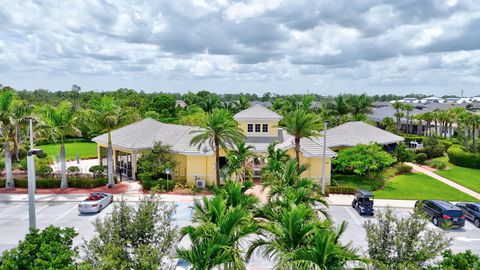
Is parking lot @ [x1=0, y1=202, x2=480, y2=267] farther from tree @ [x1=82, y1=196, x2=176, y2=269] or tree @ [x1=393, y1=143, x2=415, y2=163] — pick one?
tree @ [x1=393, y1=143, x2=415, y2=163]

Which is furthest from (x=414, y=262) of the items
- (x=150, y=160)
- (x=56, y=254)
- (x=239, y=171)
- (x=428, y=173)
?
(x=428, y=173)

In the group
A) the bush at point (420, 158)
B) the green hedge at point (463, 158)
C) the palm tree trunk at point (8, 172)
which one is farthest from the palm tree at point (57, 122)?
the green hedge at point (463, 158)

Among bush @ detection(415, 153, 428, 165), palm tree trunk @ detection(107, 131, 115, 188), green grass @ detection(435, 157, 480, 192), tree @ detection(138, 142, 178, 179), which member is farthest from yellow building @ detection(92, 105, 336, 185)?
bush @ detection(415, 153, 428, 165)

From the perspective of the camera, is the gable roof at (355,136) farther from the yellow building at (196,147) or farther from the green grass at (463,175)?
the green grass at (463,175)

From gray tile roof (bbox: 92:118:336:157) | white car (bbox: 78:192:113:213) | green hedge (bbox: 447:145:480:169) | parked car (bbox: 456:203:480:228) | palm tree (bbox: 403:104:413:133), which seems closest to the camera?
parked car (bbox: 456:203:480:228)

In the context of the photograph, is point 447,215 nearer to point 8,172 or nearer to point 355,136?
point 355,136

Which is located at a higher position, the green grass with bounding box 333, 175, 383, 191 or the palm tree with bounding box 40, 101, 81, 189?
the palm tree with bounding box 40, 101, 81, 189

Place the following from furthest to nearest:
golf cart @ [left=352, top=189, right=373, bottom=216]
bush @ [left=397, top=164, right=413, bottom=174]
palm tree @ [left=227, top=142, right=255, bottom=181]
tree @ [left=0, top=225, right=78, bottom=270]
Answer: bush @ [left=397, top=164, right=413, bottom=174]
palm tree @ [left=227, top=142, right=255, bottom=181]
golf cart @ [left=352, top=189, right=373, bottom=216]
tree @ [left=0, top=225, right=78, bottom=270]
